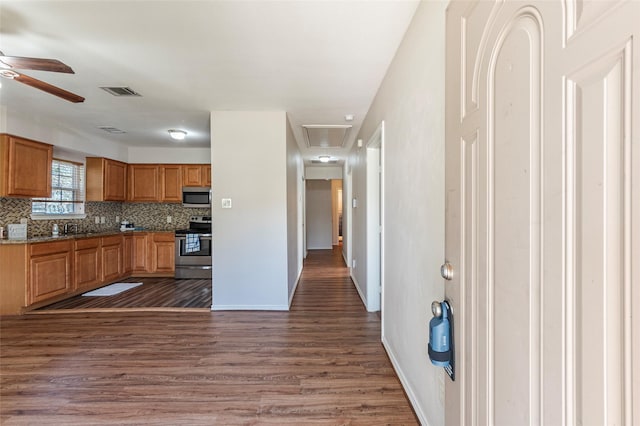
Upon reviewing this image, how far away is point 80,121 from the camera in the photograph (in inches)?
156

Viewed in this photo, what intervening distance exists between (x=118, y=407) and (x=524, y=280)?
7.89ft

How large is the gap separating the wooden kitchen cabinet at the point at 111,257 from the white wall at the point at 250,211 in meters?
2.48

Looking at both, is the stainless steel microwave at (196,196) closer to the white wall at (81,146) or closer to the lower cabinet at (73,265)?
the white wall at (81,146)

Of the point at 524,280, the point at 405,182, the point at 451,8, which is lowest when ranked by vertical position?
the point at 524,280

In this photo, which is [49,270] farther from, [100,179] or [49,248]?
[100,179]

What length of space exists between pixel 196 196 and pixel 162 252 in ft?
3.98

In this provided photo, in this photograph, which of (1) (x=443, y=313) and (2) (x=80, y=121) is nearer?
(1) (x=443, y=313)

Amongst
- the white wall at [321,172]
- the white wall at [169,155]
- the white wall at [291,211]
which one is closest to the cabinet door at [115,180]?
the white wall at [169,155]

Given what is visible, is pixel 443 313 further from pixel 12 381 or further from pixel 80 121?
pixel 80 121

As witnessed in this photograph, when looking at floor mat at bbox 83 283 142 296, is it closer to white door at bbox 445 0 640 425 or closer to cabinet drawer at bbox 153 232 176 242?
cabinet drawer at bbox 153 232 176 242

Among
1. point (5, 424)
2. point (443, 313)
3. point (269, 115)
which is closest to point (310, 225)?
point (269, 115)

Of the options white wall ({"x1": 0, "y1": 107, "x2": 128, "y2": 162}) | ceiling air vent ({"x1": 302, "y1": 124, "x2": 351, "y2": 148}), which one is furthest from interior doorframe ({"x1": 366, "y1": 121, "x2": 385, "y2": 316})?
white wall ({"x1": 0, "y1": 107, "x2": 128, "y2": 162})

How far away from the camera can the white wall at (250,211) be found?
354 centimetres
